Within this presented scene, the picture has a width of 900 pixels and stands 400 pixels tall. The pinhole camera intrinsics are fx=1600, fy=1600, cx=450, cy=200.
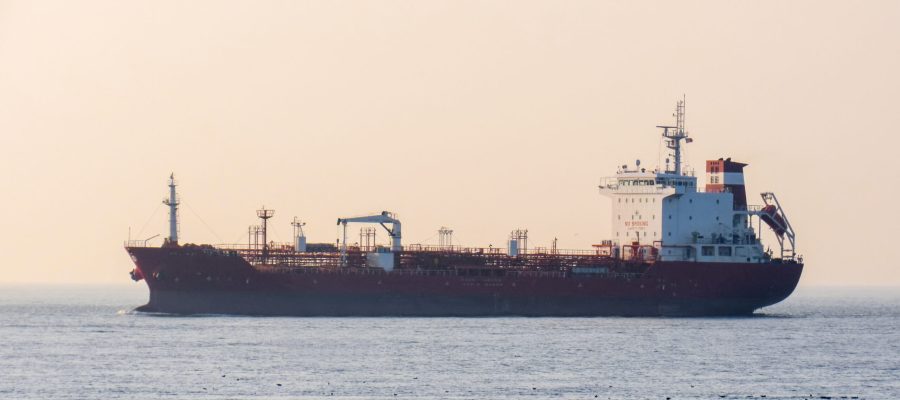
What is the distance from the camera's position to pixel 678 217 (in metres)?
83.6

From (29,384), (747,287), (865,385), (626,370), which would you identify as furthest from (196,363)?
(747,287)

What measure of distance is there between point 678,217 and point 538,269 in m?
7.96

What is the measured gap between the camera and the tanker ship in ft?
253

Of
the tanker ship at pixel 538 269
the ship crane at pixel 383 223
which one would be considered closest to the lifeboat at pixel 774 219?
the tanker ship at pixel 538 269

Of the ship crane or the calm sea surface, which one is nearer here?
the calm sea surface

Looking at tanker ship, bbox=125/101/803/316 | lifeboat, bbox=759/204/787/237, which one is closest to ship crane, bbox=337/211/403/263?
tanker ship, bbox=125/101/803/316

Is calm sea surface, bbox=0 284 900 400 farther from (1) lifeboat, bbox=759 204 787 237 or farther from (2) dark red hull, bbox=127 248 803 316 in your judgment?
(1) lifeboat, bbox=759 204 787 237

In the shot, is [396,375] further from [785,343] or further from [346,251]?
[346,251]

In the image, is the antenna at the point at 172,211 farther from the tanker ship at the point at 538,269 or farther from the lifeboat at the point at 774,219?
the lifeboat at the point at 774,219

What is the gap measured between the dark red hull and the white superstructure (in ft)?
4.56

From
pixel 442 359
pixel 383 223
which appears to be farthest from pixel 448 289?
pixel 442 359

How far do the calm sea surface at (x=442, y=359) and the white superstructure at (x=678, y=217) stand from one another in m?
5.54

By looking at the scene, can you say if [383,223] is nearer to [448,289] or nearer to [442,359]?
[448,289]

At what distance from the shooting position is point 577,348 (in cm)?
6166
